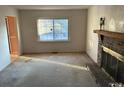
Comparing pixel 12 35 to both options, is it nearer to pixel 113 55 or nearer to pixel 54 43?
pixel 54 43

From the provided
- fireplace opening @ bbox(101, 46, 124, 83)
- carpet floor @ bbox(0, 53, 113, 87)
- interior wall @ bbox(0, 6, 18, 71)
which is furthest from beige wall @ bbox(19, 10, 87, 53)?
fireplace opening @ bbox(101, 46, 124, 83)

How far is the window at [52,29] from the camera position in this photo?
7051 mm

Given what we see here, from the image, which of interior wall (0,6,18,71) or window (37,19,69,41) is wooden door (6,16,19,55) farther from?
window (37,19,69,41)

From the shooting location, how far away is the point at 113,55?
353 cm

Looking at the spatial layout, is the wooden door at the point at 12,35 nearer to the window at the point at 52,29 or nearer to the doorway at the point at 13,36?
the doorway at the point at 13,36

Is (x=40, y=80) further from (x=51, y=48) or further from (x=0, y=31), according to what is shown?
(x=51, y=48)

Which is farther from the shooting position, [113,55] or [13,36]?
[13,36]

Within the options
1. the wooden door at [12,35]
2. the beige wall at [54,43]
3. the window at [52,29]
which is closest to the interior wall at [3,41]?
the wooden door at [12,35]

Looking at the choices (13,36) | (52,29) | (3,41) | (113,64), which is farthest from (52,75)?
(52,29)

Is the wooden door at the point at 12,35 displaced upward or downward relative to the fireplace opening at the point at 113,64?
upward

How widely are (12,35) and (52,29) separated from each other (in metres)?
2.00

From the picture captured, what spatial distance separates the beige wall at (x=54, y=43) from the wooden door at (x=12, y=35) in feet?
2.31
